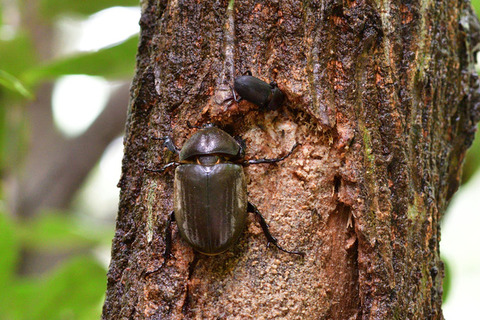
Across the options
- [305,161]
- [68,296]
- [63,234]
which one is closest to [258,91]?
[305,161]

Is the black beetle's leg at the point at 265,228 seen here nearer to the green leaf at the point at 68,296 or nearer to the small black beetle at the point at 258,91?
the small black beetle at the point at 258,91

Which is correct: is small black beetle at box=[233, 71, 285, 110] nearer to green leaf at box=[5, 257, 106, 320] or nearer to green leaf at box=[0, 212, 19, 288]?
green leaf at box=[5, 257, 106, 320]

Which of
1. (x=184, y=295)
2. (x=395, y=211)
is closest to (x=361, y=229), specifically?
(x=395, y=211)

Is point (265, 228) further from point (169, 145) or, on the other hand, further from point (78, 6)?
point (78, 6)

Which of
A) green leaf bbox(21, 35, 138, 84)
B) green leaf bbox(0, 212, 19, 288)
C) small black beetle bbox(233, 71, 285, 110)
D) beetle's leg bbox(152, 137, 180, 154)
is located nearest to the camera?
small black beetle bbox(233, 71, 285, 110)

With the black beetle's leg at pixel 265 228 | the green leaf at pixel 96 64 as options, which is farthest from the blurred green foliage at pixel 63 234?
the black beetle's leg at pixel 265 228

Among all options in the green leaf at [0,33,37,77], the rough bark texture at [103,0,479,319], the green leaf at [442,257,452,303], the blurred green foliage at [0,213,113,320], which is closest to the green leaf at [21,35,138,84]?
the rough bark texture at [103,0,479,319]

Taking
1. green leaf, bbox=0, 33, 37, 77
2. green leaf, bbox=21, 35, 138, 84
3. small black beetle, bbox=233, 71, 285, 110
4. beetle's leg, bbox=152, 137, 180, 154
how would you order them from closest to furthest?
small black beetle, bbox=233, 71, 285, 110
beetle's leg, bbox=152, 137, 180, 154
green leaf, bbox=21, 35, 138, 84
green leaf, bbox=0, 33, 37, 77

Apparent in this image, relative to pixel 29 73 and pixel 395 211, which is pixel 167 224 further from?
pixel 29 73
